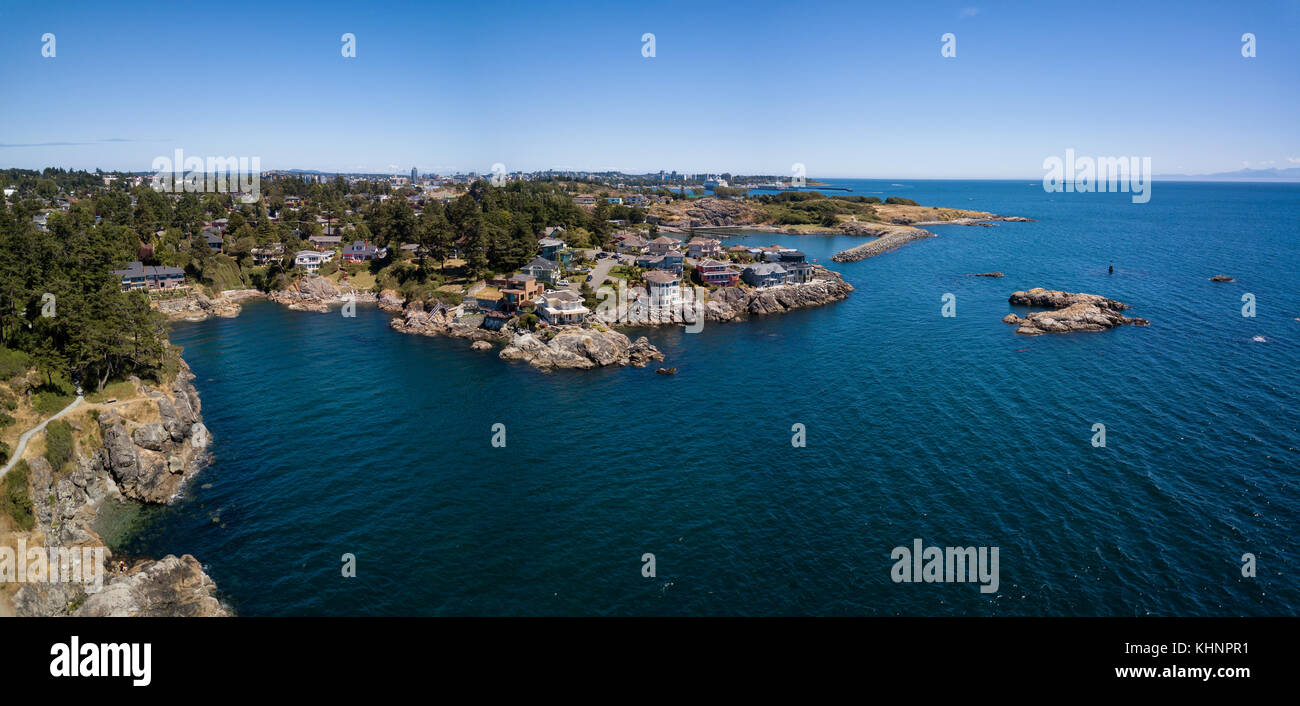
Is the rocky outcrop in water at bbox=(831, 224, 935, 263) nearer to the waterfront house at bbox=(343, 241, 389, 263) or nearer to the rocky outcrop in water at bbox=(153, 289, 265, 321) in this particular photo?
the waterfront house at bbox=(343, 241, 389, 263)

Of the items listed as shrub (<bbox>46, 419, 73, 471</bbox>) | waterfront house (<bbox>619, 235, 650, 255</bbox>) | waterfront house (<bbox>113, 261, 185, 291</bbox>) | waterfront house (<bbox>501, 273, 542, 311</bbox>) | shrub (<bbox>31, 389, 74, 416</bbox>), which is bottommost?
shrub (<bbox>46, 419, 73, 471</bbox>)

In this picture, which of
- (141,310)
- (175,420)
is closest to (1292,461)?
(175,420)

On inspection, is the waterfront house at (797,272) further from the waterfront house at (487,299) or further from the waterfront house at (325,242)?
the waterfront house at (325,242)

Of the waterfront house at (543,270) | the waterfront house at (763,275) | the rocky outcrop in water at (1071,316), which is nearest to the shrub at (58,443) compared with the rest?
the waterfront house at (543,270)

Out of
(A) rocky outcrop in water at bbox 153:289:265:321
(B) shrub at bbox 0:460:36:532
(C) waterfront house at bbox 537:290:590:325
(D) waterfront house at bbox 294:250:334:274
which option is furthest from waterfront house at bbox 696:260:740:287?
(B) shrub at bbox 0:460:36:532

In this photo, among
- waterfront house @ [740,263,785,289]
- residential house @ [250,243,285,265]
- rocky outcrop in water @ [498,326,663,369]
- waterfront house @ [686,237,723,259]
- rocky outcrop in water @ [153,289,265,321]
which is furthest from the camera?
waterfront house @ [686,237,723,259]

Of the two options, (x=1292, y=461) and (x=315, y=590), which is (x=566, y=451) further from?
(x=1292, y=461)
